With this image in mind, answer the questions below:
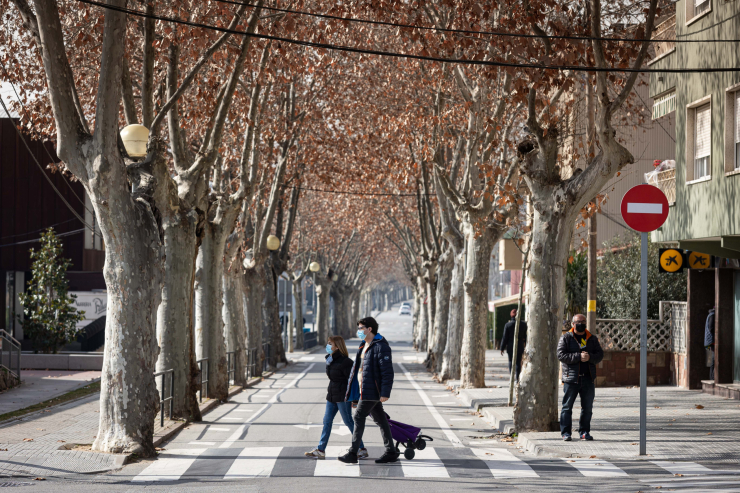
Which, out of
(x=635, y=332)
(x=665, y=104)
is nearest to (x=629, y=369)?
(x=635, y=332)

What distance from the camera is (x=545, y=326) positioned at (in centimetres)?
1348

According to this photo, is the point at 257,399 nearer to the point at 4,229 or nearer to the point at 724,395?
the point at 724,395

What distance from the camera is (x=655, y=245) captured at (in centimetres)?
2583

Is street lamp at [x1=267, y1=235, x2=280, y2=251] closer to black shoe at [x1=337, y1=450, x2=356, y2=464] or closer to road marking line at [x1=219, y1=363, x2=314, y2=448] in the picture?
road marking line at [x1=219, y1=363, x2=314, y2=448]

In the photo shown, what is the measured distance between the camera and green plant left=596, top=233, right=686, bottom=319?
25203 mm

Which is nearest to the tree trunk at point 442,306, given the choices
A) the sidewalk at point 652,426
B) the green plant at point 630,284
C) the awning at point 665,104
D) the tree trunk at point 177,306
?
the green plant at point 630,284

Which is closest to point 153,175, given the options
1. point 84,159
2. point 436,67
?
point 84,159

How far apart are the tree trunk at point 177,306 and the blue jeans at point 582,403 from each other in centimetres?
638

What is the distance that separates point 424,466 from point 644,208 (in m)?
4.20

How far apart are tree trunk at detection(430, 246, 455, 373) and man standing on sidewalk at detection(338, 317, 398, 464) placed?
19139 mm

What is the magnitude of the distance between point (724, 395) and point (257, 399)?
10.1 meters

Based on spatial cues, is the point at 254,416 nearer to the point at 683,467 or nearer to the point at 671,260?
the point at 683,467

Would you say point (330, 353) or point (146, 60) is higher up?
point (146, 60)

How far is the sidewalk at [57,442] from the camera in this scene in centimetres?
1044
